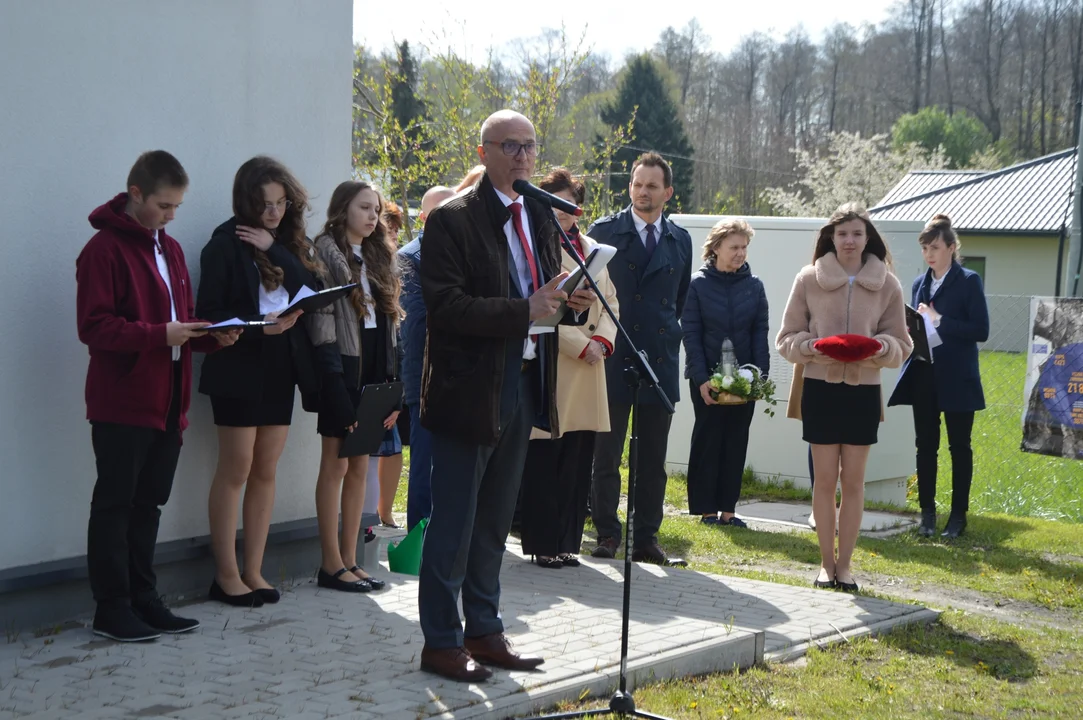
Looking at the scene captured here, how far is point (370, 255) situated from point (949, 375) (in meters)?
4.90

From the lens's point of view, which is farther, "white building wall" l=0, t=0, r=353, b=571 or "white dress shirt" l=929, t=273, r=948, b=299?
"white dress shirt" l=929, t=273, r=948, b=299

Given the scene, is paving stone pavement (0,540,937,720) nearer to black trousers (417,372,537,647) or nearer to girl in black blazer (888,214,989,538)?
black trousers (417,372,537,647)

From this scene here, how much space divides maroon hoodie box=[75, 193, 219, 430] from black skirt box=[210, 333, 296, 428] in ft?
1.61

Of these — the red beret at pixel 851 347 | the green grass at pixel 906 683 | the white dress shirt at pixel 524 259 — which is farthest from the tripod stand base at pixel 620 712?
the red beret at pixel 851 347

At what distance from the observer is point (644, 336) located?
7.97 m

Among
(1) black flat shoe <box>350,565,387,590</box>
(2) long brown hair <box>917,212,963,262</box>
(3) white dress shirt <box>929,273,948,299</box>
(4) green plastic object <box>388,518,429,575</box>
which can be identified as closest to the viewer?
(1) black flat shoe <box>350,565,387,590</box>

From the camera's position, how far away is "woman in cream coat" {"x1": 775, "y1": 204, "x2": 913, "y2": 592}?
7.09 metres

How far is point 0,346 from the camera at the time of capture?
17.0 ft

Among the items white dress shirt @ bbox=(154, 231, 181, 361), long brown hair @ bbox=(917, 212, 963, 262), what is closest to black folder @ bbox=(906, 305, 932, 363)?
long brown hair @ bbox=(917, 212, 963, 262)

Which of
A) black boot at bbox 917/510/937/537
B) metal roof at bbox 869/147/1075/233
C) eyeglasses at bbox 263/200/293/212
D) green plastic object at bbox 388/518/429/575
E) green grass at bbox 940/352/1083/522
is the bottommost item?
green grass at bbox 940/352/1083/522

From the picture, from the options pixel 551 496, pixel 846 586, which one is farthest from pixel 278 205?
pixel 846 586

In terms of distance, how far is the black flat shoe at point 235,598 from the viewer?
Result: 582 cm

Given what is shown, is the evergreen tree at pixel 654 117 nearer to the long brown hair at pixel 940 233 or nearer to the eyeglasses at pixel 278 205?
the long brown hair at pixel 940 233

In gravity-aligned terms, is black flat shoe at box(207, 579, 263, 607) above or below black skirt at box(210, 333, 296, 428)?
below
